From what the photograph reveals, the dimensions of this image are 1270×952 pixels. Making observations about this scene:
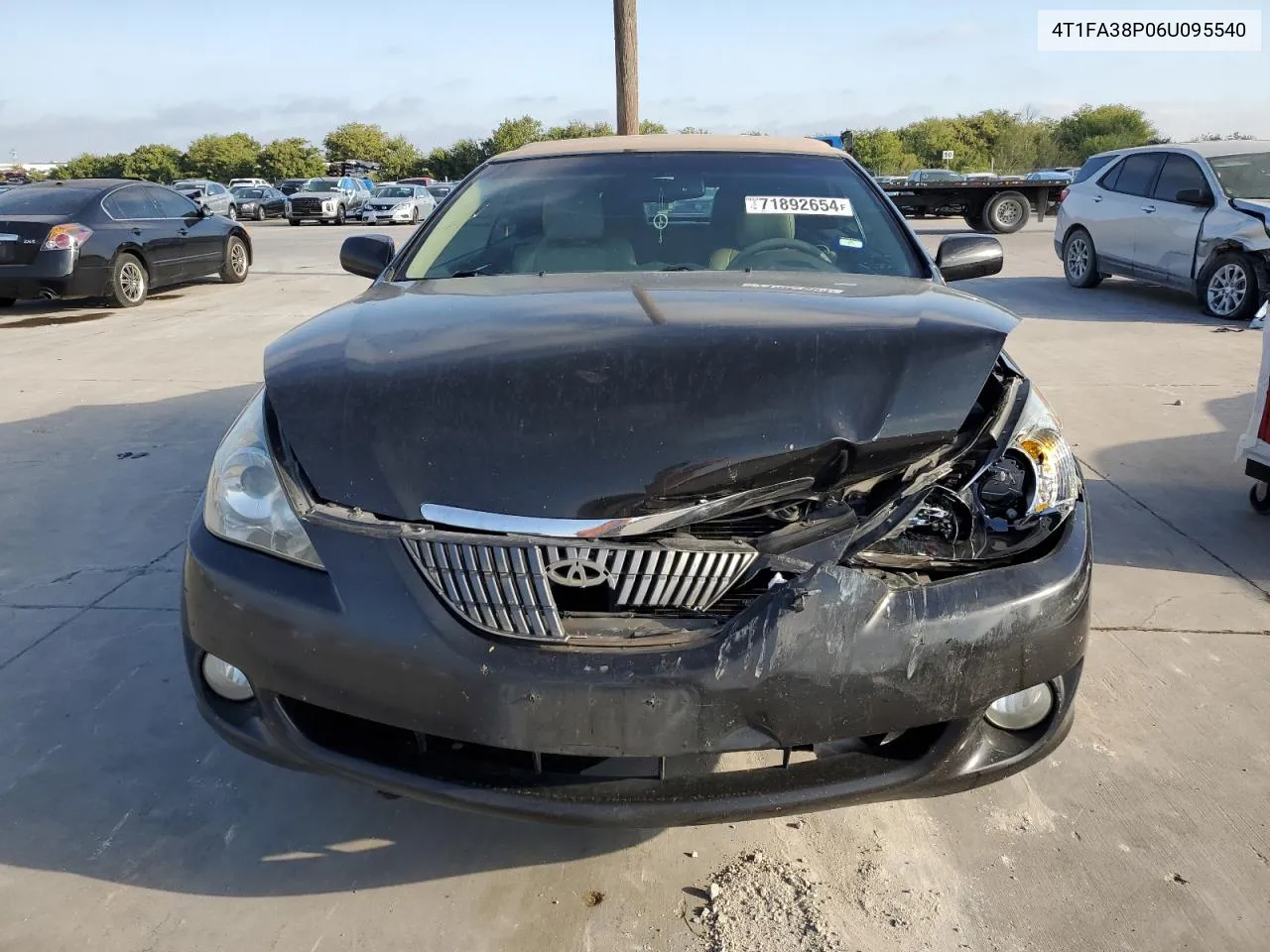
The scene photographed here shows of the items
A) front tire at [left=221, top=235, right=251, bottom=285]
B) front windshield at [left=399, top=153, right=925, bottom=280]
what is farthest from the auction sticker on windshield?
front tire at [left=221, top=235, right=251, bottom=285]

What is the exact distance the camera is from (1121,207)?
10.5 meters

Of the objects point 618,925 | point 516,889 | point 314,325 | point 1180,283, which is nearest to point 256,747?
point 516,889

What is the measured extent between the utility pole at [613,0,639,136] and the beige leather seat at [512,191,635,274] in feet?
48.0

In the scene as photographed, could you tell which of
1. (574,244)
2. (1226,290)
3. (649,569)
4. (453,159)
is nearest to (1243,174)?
(1226,290)

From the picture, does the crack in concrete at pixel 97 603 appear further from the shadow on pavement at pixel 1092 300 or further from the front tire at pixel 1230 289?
the front tire at pixel 1230 289

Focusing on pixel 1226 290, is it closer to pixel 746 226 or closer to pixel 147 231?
pixel 746 226

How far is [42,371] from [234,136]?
77385 mm

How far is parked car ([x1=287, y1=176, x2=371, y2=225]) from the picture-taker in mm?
32188

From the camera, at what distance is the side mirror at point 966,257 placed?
3.42 m

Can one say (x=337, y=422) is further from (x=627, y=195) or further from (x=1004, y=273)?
(x=1004, y=273)

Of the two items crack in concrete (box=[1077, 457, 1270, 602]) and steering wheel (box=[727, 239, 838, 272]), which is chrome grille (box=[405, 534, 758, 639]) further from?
crack in concrete (box=[1077, 457, 1270, 602])

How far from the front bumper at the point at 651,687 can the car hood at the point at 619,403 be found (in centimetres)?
21

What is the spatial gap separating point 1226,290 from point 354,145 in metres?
75.7

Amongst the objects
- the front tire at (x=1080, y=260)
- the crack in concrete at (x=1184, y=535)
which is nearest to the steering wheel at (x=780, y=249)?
the crack in concrete at (x=1184, y=535)
